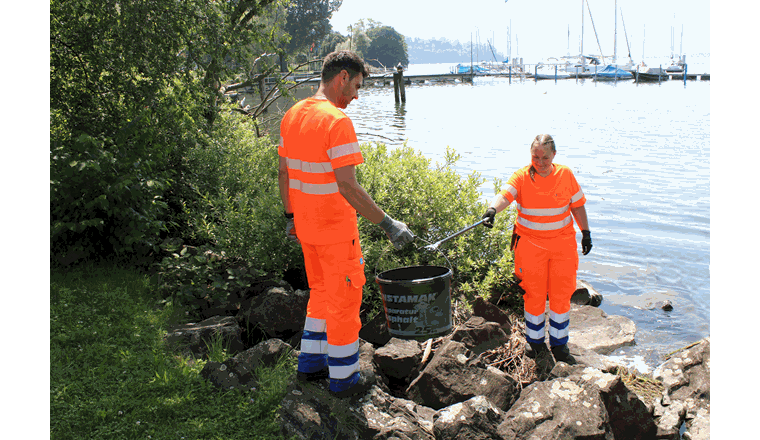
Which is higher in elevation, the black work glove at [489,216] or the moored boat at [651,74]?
the moored boat at [651,74]

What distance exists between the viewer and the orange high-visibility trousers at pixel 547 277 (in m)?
4.80

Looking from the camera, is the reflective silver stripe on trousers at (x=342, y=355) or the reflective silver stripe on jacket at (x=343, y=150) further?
the reflective silver stripe on trousers at (x=342, y=355)

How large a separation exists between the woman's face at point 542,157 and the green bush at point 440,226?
143 cm

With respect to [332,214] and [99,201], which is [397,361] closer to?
[332,214]

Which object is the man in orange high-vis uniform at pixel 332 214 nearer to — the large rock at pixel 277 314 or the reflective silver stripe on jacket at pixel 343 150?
the reflective silver stripe on jacket at pixel 343 150

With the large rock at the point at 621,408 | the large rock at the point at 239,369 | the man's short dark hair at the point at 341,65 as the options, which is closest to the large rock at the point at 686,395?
the large rock at the point at 621,408

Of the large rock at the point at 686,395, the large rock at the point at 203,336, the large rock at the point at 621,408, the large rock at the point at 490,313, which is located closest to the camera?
the large rock at the point at 621,408

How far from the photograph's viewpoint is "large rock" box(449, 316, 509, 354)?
4.98m

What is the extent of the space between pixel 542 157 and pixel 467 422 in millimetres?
2465

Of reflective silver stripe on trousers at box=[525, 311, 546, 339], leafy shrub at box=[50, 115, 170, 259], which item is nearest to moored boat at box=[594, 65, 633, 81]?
reflective silver stripe on trousers at box=[525, 311, 546, 339]

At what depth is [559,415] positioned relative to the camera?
3666 mm
